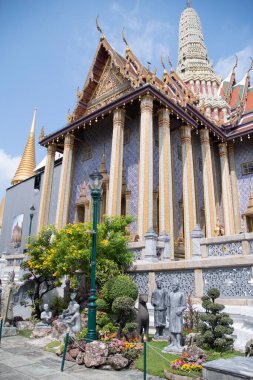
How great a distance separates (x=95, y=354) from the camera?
5.84 m

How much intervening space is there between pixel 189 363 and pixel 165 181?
1035 centimetres

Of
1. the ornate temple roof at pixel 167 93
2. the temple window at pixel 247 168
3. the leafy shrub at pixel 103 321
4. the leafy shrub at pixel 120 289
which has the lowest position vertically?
the leafy shrub at pixel 103 321

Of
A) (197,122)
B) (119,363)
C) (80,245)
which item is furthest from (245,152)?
(119,363)

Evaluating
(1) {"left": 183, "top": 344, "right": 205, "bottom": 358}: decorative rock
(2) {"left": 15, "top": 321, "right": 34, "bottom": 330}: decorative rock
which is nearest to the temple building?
(2) {"left": 15, "top": 321, "right": 34, "bottom": 330}: decorative rock

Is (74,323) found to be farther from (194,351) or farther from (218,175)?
(218,175)

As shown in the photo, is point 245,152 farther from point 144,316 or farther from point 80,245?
point 144,316

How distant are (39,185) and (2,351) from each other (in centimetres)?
1858

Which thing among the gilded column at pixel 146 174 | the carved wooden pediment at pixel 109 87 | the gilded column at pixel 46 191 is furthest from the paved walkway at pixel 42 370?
the carved wooden pediment at pixel 109 87

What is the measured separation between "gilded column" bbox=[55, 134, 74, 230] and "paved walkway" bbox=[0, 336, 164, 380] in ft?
36.1

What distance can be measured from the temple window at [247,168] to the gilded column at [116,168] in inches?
332

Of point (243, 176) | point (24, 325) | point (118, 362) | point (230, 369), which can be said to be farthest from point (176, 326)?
point (243, 176)

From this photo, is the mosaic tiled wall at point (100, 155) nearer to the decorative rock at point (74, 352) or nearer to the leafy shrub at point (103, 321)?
the leafy shrub at point (103, 321)

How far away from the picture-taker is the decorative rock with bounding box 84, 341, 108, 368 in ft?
18.9

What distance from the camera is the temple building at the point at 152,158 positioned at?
49.2ft
